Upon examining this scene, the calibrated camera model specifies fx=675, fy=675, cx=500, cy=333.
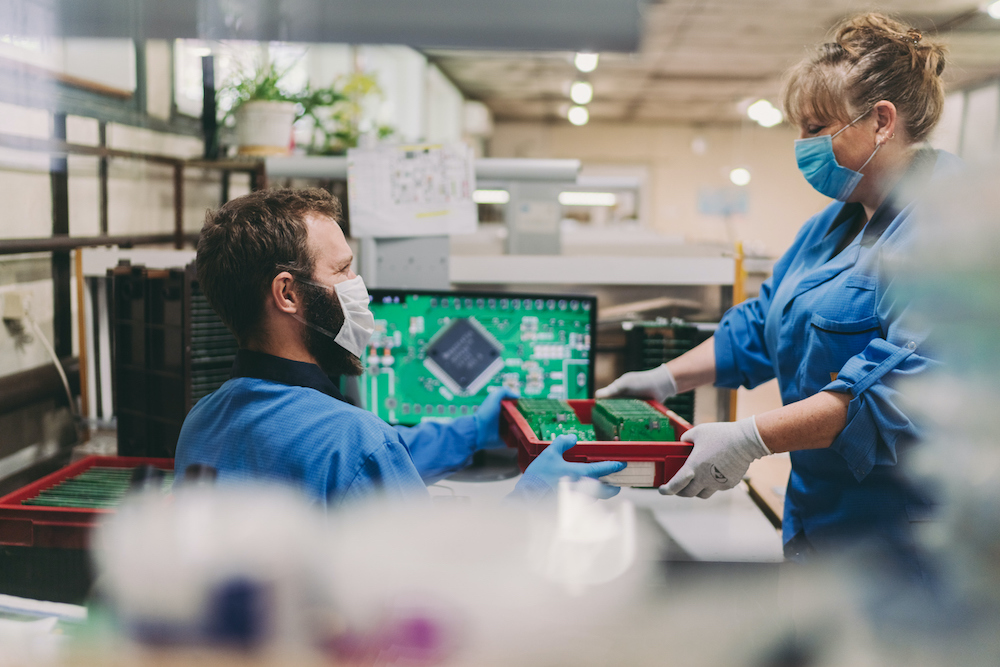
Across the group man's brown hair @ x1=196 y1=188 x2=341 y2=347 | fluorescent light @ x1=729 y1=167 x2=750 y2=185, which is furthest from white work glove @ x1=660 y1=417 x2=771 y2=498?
fluorescent light @ x1=729 y1=167 x2=750 y2=185

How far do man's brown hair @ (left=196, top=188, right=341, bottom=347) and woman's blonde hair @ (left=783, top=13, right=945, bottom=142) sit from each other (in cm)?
89

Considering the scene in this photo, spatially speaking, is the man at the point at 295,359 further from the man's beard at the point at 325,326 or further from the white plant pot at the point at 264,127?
the white plant pot at the point at 264,127

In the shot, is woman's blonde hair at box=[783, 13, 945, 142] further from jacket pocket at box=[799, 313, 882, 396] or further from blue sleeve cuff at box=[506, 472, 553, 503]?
blue sleeve cuff at box=[506, 472, 553, 503]

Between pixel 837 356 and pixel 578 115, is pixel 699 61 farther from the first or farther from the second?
pixel 578 115

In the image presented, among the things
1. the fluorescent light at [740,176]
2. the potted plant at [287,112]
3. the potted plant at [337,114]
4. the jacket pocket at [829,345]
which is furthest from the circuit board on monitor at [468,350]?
the fluorescent light at [740,176]

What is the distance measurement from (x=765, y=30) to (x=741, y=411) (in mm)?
1349

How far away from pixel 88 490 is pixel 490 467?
834mm

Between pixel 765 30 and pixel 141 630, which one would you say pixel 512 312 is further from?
pixel 765 30

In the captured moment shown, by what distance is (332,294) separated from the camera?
36.6 inches

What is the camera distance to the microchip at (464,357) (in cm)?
160

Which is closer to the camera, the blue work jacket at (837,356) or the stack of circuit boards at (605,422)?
the blue work jacket at (837,356)

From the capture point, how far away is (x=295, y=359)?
3.04ft

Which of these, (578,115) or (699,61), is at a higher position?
(578,115)

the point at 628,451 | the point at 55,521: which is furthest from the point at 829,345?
the point at 55,521
